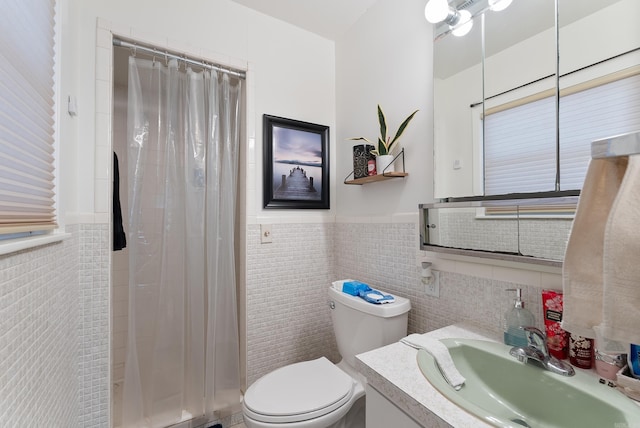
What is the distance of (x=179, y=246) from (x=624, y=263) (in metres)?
1.60

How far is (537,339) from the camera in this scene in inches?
32.4

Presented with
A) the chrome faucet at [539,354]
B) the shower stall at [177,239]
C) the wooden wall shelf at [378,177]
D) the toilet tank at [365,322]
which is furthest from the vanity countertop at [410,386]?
the shower stall at [177,239]

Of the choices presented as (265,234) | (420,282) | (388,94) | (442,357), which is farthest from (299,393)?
(388,94)

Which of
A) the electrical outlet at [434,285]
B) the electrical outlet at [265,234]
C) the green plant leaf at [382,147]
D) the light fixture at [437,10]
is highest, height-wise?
the light fixture at [437,10]

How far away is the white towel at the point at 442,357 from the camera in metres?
0.81

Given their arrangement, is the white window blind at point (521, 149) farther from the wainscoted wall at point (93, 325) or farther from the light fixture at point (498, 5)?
the wainscoted wall at point (93, 325)

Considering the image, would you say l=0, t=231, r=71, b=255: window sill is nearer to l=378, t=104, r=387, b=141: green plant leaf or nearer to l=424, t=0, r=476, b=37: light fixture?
l=378, t=104, r=387, b=141: green plant leaf

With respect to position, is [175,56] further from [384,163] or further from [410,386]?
[410,386]

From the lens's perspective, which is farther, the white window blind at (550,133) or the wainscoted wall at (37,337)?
the white window blind at (550,133)

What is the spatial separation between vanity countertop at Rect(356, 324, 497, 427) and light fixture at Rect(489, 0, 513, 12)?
1219 mm

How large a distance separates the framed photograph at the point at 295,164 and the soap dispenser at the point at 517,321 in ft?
3.96

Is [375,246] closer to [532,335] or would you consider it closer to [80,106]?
[532,335]

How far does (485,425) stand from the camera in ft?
1.89

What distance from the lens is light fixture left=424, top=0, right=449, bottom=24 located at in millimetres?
1181
